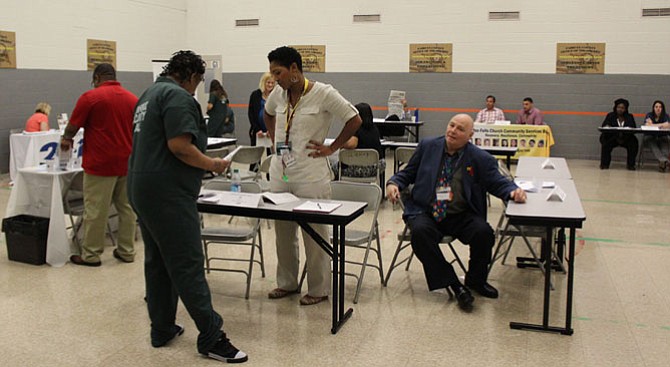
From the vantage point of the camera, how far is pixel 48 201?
5.18 meters

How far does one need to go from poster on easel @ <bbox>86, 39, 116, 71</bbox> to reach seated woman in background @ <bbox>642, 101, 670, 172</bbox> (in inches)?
359

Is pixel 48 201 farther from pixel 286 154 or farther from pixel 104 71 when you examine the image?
pixel 286 154

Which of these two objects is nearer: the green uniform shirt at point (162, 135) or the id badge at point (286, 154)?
the green uniform shirt at point (162, 135)

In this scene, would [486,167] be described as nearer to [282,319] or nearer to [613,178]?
[282,319]

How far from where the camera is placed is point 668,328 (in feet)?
12.4

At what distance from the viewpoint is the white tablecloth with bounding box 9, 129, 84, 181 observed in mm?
8562

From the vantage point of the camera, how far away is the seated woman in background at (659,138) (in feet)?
35.0

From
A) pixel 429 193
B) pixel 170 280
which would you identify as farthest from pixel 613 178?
pixel 170 280

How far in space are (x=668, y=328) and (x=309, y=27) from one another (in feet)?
33.7

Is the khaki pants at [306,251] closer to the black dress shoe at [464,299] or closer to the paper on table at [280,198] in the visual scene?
the paper on table at [280,198]

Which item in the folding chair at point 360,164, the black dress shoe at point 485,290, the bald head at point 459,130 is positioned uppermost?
the bald head at point 459,130

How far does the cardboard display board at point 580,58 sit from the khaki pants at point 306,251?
8.82 m

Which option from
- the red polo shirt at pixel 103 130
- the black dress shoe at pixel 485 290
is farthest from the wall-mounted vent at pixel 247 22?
the black dress shoe at pixel 485 290

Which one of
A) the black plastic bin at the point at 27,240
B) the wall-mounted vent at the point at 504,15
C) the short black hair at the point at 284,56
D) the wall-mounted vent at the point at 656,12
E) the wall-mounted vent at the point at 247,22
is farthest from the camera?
the wall-mounted vent at the point at 247,22
